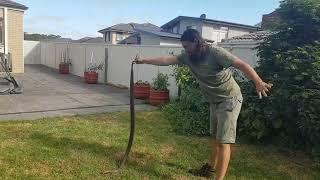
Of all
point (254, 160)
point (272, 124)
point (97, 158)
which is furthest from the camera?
point (272, 124)

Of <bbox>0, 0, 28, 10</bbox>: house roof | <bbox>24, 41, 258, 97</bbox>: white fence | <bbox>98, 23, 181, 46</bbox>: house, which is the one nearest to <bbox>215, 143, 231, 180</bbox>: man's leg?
<bbox>24, 41, 258, 97</bbox>: white fence

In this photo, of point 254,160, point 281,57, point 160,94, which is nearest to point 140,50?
point 160,94

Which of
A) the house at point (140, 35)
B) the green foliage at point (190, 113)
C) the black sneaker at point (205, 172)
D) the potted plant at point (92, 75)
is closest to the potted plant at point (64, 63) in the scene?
the potted plant at point (92, 75)

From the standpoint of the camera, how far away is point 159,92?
9445mm

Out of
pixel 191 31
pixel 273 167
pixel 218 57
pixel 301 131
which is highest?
pixel 191 31

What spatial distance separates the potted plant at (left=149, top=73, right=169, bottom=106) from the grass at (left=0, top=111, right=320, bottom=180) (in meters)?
2.54

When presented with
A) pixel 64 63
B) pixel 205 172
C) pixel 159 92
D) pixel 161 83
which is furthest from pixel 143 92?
pixel 64 63

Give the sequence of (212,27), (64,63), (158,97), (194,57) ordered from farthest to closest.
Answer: (212,27) < (64,63) < (158,97) < (194,57)

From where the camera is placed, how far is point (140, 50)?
12.2 m

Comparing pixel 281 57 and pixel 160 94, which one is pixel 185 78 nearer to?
pixel 160 94

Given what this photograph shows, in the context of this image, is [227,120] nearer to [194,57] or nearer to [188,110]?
[194,57]

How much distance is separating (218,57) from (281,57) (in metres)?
2.50

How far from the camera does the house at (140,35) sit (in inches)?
1003

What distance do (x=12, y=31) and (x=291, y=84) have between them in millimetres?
15293
